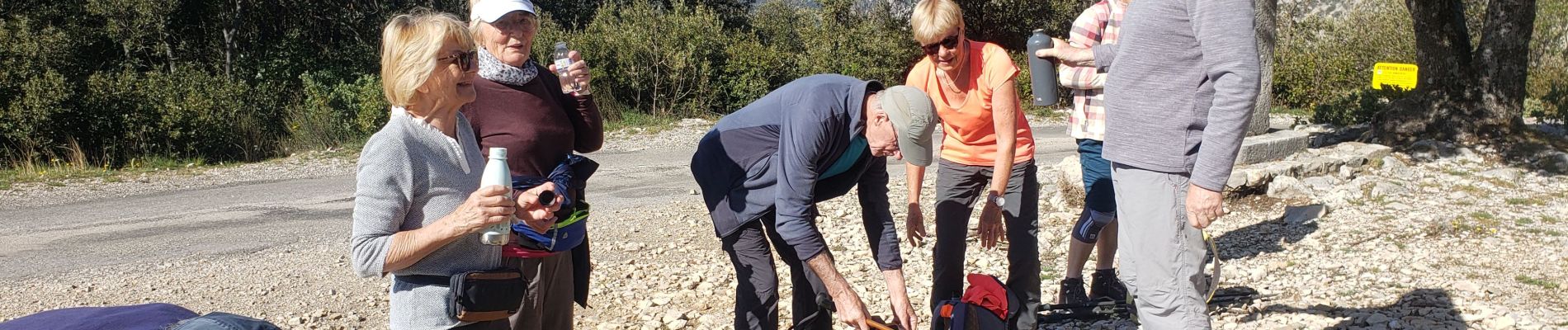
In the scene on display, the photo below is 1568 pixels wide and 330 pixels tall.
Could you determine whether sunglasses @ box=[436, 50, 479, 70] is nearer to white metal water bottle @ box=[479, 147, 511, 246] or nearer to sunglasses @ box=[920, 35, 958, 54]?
Result: white metal water bottle @ box=[479, 147, 511, 246]

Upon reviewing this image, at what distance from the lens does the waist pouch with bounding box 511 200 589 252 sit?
8.90 ft

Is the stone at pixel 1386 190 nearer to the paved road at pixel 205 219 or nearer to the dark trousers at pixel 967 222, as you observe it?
the paved road at pixel 205 219

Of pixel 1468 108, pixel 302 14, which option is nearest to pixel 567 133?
pixel 1468 108

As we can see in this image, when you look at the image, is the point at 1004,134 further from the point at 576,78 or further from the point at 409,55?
the point at 409,55

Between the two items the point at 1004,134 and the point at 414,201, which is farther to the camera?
the point at 1004,134

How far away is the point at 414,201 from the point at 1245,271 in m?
4.47

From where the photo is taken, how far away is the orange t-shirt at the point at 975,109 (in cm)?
415

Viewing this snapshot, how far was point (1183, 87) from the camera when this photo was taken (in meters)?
3.09

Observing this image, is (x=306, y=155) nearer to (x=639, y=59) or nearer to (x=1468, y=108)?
(x=639, y=59)

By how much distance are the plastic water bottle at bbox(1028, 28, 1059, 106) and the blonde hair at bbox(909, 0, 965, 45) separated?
12.2 inches

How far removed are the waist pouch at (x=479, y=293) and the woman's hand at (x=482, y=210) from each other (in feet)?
0.63

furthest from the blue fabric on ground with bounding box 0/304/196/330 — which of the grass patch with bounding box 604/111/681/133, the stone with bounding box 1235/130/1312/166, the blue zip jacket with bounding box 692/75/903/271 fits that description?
the grass patch with bounding box 604/111/681/133

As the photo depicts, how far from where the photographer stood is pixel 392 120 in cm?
244

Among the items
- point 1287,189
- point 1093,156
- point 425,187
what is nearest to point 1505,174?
point 1287,189
